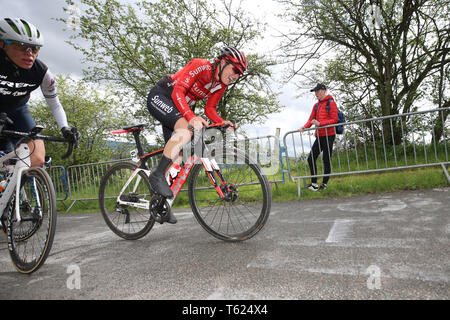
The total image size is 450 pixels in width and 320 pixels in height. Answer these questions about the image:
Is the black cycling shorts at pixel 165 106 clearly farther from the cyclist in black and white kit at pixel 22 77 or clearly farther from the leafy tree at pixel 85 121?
the leafy tree at pixel 85 121

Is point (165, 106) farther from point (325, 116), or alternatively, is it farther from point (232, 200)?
point (325, 116)

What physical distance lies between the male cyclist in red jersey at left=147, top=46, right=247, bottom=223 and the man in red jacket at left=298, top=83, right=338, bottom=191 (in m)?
3.39

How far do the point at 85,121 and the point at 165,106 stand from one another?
Answer: 45.1ft

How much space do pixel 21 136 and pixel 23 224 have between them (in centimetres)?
87

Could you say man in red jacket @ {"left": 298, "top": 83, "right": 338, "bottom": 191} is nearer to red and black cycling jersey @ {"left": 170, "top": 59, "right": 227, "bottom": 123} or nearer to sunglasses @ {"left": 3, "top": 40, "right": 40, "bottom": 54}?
red and black cycling jersey @ {"left": 170, "top": 59, "right": 227, "bottom": 123}

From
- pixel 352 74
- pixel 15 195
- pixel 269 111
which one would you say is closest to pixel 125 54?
pixel 269 111

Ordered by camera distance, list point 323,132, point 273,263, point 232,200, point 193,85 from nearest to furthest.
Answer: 1. point 273,263
2. point 232,200
3. point 193,85
4. point 323,132

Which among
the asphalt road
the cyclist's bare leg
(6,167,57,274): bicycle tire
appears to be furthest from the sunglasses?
the asphalt road

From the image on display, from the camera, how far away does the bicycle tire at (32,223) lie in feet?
7.89

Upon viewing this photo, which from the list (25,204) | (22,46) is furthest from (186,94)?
(25,204)

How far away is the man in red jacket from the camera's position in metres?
5.79

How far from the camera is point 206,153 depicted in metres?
2.95

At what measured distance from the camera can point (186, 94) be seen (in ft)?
10.4
